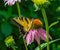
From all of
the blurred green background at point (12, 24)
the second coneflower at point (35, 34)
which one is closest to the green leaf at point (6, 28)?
the blurred green background at point (12, 24)

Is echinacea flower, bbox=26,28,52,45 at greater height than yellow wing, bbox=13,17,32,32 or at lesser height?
lesser

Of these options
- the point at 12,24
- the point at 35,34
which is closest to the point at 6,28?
the point at 12,24

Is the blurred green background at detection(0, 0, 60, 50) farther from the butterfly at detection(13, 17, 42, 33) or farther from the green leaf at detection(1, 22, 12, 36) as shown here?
the butterfly at detection(13, 17, 42, 33)

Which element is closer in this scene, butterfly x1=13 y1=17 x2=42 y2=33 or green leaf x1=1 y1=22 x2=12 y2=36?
butterfly x1=13 y1=17 x2=42 y2=33

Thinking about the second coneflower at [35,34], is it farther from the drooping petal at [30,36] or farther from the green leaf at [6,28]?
the green leaf at [6,28]

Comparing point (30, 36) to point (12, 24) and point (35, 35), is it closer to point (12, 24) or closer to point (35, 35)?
point (35, 35)

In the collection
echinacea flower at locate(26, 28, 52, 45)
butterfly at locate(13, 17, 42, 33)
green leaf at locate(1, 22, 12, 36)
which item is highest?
butterfly at locate(13, 17, 42, 33)

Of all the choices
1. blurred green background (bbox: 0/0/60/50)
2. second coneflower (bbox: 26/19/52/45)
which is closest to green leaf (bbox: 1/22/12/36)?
blurred green background (bbox: 0/0/60/50)

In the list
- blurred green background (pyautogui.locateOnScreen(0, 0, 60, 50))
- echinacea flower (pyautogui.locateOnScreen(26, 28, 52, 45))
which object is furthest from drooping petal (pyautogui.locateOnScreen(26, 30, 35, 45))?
blurred green background (pyautogui.locateOnScreen(0, 0, 60, 50))

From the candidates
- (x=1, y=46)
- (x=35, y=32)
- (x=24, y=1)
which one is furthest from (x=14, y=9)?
(x=35, y=32)
